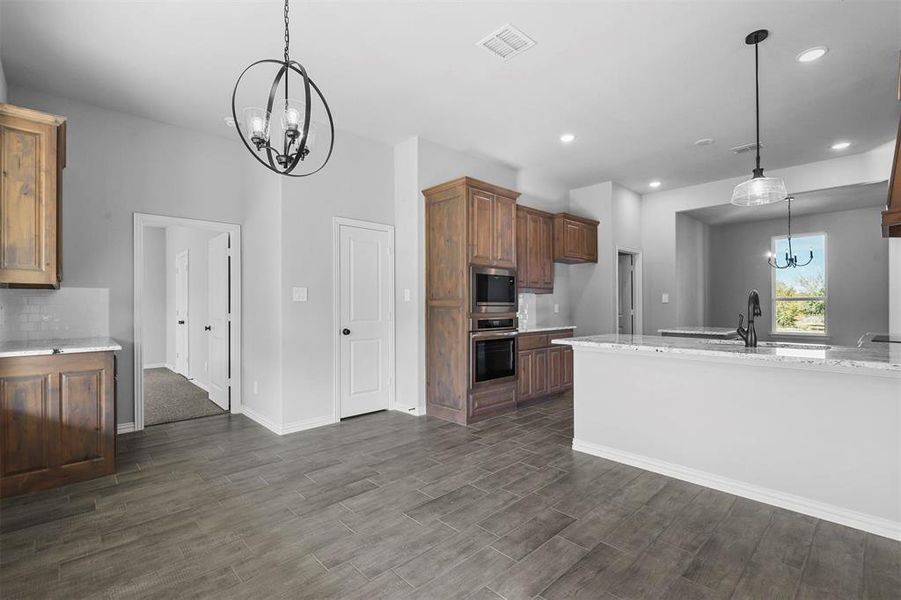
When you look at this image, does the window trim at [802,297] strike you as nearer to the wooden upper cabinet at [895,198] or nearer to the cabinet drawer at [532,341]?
the cabinet drawer at [532,341]

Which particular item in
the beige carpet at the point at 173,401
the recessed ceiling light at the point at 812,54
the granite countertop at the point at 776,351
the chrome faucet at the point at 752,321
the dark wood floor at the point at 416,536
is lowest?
the dark wood floor at the point at 416,536

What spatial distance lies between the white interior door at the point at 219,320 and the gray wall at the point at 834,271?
8.81m

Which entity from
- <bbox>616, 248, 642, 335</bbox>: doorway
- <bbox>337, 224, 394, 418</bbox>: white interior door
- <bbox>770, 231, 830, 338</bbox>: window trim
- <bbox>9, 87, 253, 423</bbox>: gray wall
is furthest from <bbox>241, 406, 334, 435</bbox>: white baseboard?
<bbox>770, 231, 830, 338</bbox>: window trim

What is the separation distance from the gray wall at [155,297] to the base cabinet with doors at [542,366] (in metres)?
6.90

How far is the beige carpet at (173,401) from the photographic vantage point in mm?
4652

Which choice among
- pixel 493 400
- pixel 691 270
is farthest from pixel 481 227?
pixel 691 270

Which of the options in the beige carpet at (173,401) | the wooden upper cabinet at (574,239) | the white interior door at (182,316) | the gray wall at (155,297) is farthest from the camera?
the gray wall at (155,297)

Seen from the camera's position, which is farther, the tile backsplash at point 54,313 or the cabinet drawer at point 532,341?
the cabinet drawer at point 532,341

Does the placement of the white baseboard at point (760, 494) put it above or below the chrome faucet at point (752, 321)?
below

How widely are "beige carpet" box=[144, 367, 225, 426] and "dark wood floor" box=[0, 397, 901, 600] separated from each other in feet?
4.08

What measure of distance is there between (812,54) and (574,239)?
3.43 meters

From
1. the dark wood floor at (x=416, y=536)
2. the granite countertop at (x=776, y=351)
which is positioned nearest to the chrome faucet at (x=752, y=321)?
the granite countertop at (x=776, y=351)

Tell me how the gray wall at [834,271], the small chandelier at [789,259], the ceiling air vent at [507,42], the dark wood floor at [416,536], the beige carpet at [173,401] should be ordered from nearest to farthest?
the dark wood floor at [416,536] → the ceiling air vent at [507,42] → the beige carpet at [173,401] → the small chandelier at [789,259] → the gray wall at [834,271]

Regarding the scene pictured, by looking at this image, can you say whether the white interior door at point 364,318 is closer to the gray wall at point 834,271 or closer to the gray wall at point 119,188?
the gray wall at point 119,188
